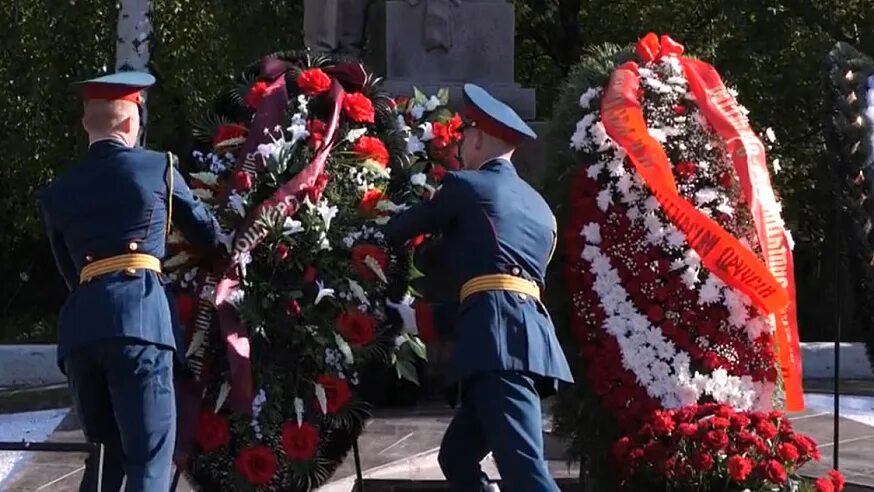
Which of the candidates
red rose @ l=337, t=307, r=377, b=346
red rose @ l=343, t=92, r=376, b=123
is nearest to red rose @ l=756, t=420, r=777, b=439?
red rose @ l=337, t=307, r=377, b=346

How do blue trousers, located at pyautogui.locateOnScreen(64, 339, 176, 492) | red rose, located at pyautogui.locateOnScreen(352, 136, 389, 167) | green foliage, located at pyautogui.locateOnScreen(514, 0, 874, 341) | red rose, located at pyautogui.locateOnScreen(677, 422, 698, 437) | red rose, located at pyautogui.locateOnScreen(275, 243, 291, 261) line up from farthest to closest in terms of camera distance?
green foliage, located at pyautogui.locateOnScreen(514, 0, 874, 341) → red rose, located at pyautogui.locateOnScreen(352, 136, 389, 167) → red rose, located at pyautogui.locateOnScreen(275, 243, 291, 261) → red rose, located at pyautogui.locateOnScreen(677, 422, 698, 437) → blue trousers, located at pyautogui.locateOnScreen(64, 339, 176, 492)

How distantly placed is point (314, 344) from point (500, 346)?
0.78 metres

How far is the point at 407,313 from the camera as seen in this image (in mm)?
4520

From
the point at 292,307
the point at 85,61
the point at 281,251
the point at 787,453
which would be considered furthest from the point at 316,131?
the point at 85,61

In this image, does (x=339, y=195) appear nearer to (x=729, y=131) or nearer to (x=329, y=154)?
(x=329, y=154)

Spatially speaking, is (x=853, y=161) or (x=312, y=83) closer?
(x=312, y=83)

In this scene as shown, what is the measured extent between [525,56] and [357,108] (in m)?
12.1

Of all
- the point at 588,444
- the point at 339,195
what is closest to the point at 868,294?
the point at 588,444

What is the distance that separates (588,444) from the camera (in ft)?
15.6

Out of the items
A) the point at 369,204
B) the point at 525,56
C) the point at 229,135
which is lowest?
the point at 369,204

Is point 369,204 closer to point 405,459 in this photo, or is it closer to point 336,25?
point 405,459

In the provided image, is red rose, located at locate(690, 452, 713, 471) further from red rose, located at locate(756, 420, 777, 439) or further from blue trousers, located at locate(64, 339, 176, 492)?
blue trousers, located at locate(64, 339, 176, 492)

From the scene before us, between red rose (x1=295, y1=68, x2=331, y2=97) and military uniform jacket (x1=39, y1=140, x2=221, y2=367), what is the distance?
0.78 m

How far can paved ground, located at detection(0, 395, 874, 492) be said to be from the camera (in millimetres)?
5602
